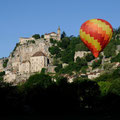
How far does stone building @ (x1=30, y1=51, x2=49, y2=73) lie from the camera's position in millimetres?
100519

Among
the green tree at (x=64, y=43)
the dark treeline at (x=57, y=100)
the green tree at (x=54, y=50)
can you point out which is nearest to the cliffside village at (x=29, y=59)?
the green tree at (x=54, y=50)

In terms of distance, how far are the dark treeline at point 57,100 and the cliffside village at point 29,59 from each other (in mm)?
40821

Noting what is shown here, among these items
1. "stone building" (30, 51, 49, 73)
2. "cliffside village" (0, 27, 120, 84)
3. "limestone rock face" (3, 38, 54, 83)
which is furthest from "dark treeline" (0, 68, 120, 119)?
"stone building" (30, 51, 49, 73)

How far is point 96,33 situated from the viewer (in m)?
38.2

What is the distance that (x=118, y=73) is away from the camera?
71.8 metres

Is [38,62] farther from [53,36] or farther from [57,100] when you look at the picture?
[57,100]

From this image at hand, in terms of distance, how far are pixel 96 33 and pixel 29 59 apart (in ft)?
234

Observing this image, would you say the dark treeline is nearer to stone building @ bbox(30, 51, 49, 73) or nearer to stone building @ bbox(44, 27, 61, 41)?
stone building @ bbox(30, 51, 49, 73)

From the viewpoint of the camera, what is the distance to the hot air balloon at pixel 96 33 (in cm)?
3831

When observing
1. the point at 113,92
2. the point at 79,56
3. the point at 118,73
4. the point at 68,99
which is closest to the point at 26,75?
the point at 79,56

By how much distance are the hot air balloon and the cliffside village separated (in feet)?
158

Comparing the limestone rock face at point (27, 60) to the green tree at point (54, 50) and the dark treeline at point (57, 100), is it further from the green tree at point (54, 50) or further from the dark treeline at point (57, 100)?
the dark treeline at point (57, 100)

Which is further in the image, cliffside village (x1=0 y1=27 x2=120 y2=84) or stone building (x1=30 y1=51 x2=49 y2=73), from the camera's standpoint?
→ stone building (x1=30 y1=51 x2=49 y2=73)

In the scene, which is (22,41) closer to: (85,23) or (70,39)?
(70,39)
